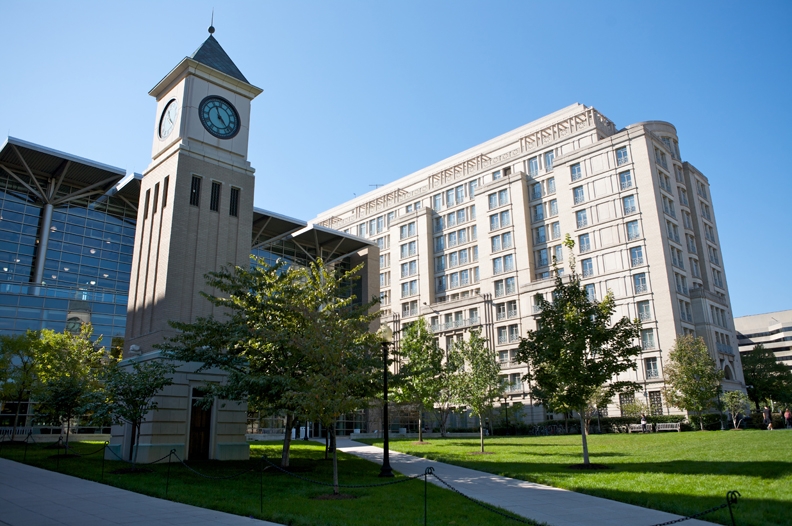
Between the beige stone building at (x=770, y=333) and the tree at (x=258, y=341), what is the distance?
140778 mm

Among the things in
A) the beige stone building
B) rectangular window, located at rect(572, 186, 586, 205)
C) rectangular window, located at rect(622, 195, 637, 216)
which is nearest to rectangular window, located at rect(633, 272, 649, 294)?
rectangular window, located at rect(622, 195, 637, 216)

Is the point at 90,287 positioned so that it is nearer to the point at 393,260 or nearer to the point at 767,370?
the point at 393,260

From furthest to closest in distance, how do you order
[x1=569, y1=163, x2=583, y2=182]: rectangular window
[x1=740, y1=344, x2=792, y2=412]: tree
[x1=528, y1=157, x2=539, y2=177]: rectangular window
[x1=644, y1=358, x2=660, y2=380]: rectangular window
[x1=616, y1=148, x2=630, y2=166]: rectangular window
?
[x1=528, y1=157, x2=539, y2=177]: rectangular window → [x1=740, y1=344, x2=792, y2=412]: tree → [x1=569, y1=163, x2=583, y2=182]: rectangular window → [x1=616, y1=148, x2=630, y2=166]: rectangular window → [x1=644, y1=358, x2=660, y2=380]: rectangular window

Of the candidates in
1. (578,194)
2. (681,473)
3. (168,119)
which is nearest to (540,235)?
(578,194)

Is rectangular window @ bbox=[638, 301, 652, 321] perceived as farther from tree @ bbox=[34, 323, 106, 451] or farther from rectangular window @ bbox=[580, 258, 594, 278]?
tree @ bbox=[34, 323, 106, 451]

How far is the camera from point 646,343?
58781mm

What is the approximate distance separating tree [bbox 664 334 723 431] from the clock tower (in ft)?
117

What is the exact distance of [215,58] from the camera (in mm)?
34594

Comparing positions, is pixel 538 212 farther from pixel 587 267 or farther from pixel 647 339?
pixel 647 339

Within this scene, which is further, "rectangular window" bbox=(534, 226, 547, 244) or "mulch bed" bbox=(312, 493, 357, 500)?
"rectangular window" bbox=(534, 226, 547, 244)

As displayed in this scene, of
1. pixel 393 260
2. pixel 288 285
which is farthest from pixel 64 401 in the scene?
pixel 393 260

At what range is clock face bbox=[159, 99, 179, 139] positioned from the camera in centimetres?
3297

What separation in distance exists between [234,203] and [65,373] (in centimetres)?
1436

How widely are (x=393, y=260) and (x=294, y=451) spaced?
58.0 m
